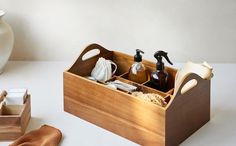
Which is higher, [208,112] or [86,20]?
[86,20]

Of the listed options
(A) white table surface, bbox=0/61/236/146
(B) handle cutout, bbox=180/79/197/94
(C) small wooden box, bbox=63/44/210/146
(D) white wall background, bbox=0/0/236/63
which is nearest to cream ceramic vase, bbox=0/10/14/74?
(A) white table surface, bbox=0/61/236/146

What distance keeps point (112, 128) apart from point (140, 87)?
16 cm

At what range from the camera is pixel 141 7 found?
70.8 inches

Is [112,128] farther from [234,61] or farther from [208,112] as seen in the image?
[234,61]

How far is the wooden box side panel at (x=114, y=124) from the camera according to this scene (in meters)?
1.19

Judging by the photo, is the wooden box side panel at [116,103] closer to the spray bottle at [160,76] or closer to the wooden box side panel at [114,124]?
the wooden box side panel at [114,124]

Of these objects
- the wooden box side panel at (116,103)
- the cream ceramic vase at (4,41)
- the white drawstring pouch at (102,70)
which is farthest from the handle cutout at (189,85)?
the cream ceramic vase at (4,41)

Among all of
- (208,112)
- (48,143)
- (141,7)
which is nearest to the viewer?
(48,143)

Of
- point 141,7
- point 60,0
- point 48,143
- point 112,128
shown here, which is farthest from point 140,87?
point 60,0

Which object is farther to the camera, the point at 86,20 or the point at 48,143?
the point at 86,20

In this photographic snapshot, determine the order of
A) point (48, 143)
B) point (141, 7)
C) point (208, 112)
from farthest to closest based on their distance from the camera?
point (141, 7)
point (208, 112)
point (48, 143)

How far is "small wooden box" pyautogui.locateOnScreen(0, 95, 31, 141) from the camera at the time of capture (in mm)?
1213

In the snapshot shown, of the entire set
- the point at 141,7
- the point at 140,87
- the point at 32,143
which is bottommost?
the point at 32,143

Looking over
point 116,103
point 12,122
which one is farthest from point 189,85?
point 12,122
